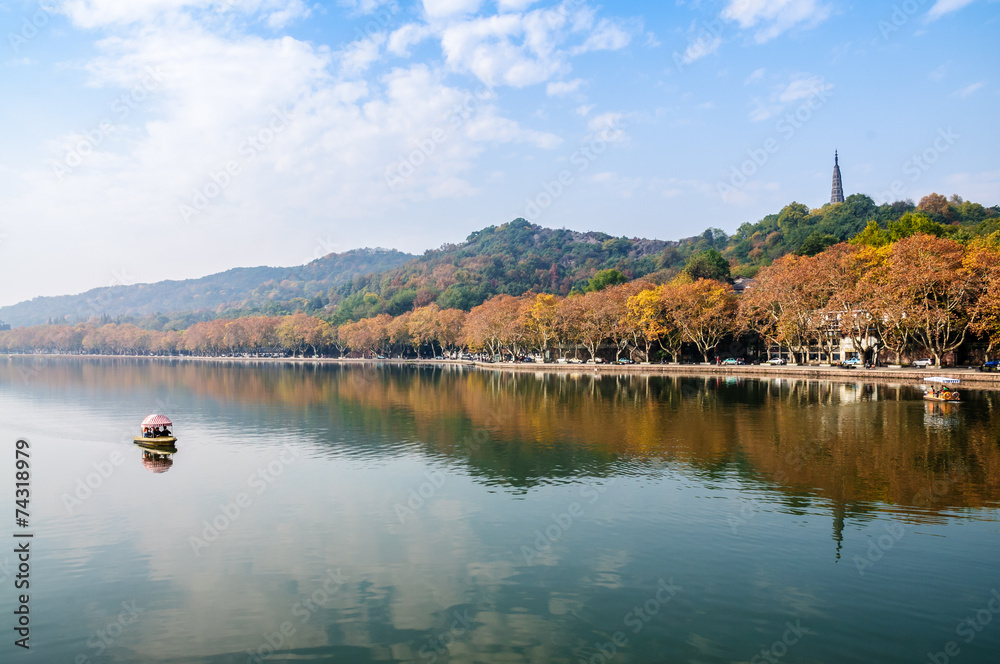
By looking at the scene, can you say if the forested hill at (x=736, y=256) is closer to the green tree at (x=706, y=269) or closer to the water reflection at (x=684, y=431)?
the green tree at (x=706, y=269)

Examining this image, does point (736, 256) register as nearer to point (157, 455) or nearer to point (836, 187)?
point (836, 187)

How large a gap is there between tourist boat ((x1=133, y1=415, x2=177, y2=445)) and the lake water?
656 millimetres

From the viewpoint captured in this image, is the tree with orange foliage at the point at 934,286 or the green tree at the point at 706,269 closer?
the tree with orange foliage at the point at 934,286

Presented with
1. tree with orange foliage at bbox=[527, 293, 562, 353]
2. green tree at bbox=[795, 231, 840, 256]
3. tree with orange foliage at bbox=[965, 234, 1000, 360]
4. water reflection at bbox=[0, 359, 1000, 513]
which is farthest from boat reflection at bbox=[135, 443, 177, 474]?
green tree at bbox=[795, 231, 840, 256]

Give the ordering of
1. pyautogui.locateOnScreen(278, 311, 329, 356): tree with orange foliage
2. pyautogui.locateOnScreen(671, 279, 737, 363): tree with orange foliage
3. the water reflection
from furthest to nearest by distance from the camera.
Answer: pyautogui.locateOnScreen(278, 311, 329, 356): tree with orange foliage → pyautogui.locateOnScreen(671, 279, 737, 363): tree with orange foliage → the water reflection

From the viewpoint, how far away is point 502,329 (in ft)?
304

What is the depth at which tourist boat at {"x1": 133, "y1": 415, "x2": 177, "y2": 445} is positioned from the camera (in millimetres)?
25359

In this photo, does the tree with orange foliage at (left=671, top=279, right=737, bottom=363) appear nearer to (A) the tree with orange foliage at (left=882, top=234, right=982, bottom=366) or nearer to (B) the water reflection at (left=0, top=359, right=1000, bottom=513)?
(A) the tree with orange foliage at (left=882, top=234, right=982, bottom=366)

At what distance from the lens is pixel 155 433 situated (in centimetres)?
2627

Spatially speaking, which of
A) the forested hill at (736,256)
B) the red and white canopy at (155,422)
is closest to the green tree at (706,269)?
the forested hill at (736,256)

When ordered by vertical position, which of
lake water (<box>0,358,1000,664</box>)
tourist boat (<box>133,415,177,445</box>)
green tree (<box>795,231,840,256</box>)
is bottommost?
lake water (<box>0,358,1000,664</box>)

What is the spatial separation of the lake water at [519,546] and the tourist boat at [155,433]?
656 mm

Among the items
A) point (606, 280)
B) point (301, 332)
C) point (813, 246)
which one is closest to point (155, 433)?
point (606, 280)

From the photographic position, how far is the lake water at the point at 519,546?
10117 millimetres
